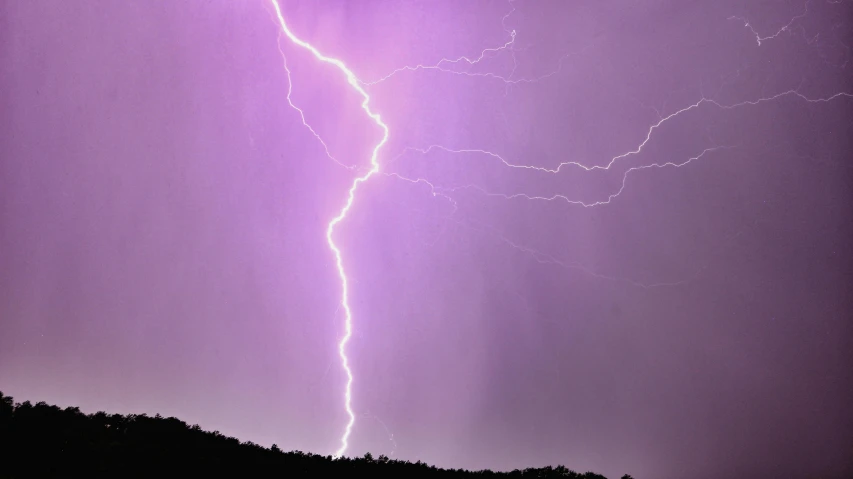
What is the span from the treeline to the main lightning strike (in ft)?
2.55

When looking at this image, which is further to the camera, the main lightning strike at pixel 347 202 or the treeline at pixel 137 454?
the main lightning strike at pixel 347 202

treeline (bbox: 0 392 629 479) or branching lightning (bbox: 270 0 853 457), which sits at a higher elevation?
branching lightning (bbox: 270 0 853 457)

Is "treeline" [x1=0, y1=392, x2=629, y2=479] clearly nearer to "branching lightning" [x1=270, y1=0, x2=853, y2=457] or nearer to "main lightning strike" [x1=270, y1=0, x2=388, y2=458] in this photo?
"main lightning strike" [x1=270, y1=0, x2=388, y2=458]

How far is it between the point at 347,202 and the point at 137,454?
1704 mm

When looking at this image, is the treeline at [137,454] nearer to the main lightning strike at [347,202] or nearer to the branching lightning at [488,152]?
the main lightning strike at [347,202]

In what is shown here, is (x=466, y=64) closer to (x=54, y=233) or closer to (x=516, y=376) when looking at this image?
(x=516, y=376)

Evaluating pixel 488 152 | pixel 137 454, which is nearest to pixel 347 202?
pixel 488 152

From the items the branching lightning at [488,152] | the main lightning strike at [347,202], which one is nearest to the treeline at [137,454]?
the main lightning strike at [347,202]

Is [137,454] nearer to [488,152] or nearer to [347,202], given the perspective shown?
[347,202]

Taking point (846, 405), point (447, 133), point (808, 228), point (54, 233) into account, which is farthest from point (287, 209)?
point (846, 405)

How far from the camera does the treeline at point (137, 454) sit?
174 centimetres

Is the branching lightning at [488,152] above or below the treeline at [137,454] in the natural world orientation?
above

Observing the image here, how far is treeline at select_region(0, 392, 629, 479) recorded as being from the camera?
174 centimetres

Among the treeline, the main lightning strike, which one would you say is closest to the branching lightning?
the main lightning strike
